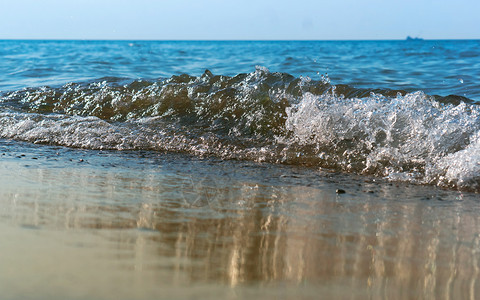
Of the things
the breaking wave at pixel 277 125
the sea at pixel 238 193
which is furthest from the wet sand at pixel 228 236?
the breaking wave at pixel 277 125

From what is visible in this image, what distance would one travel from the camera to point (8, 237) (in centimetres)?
207

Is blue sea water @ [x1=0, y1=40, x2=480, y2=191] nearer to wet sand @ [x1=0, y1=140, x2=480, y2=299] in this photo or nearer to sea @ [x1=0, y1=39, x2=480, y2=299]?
sea @ [x1=0, y1=39, x2=480, y2=299]

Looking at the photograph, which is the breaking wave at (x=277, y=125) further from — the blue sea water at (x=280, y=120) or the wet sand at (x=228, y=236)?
the wet sand at (x=228, y=236)

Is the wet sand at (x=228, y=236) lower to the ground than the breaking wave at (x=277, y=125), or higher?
lower

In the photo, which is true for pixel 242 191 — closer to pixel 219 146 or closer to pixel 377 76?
pixel 219 146

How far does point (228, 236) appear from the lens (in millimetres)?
2254

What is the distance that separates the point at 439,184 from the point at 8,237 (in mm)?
2752

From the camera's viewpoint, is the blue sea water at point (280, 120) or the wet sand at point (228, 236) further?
the blue sea water at point (280, 120)

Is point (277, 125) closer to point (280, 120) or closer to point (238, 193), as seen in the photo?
point (280, 120)

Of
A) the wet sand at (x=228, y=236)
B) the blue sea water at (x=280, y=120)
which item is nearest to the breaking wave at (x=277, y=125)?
the blue sea water at (x=280, y=120)

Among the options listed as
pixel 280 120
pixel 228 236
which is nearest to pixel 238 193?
pixel 228 236

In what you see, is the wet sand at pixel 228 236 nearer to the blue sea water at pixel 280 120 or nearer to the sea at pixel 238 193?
the sea at pixel 238 193

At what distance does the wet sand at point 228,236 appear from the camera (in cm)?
170

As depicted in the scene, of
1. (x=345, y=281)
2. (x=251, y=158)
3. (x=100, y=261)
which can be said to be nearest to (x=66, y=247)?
(x=100, y=261)
